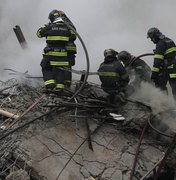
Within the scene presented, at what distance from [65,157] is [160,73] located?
3110 millimetres

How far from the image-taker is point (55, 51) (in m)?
8.98

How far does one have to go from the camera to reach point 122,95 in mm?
8609

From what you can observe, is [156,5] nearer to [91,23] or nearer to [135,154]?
[91,23]

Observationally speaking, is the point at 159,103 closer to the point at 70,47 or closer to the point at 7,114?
the point at 70,47

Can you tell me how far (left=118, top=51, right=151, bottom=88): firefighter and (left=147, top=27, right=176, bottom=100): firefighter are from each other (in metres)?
0.31

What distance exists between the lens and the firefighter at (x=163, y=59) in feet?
30.0

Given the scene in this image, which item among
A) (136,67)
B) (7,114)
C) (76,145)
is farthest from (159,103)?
(7,114)

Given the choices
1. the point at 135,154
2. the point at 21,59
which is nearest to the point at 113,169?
the point at 135,154

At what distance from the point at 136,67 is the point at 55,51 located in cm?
181

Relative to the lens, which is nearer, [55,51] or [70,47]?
[55,51]

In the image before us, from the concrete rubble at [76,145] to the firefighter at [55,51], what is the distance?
19.9 inches

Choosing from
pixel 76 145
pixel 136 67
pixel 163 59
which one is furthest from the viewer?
pixel 136 67

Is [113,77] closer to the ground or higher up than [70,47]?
closer to the ground

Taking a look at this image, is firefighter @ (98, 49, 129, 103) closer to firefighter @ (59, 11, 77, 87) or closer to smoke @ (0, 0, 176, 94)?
firefighter @ (59, 11, 77, 87)
